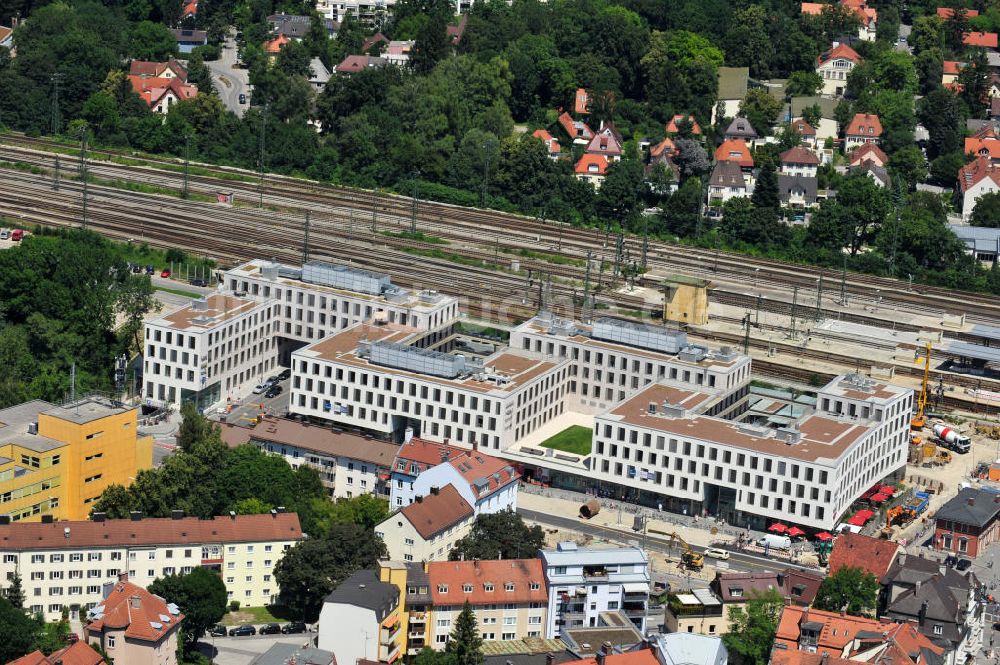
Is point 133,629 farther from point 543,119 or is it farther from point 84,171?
point 543,119

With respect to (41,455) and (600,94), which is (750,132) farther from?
(41,455)

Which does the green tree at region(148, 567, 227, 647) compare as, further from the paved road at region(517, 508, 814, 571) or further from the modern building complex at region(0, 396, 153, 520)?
the paved road at region(517, 508, 814, 571)

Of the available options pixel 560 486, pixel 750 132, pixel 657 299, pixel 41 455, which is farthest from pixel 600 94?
pixel 41 455

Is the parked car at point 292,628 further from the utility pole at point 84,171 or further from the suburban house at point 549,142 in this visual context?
the suburban house at point 549,142

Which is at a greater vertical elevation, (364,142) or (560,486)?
(364,142)

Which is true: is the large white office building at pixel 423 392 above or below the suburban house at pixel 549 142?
below

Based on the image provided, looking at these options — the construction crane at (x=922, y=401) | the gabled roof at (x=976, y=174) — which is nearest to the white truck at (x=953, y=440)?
the construction crane at (x=922, y=401)

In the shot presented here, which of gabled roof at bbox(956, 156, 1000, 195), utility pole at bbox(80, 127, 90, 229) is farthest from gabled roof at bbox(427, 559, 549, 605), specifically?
gabled roof at bbox(956, 156, 1000, 195)
